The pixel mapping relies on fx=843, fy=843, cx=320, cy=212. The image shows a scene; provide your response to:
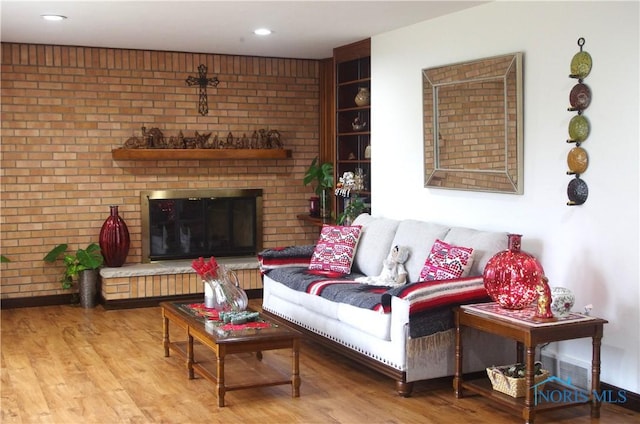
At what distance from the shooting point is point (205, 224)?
814cm

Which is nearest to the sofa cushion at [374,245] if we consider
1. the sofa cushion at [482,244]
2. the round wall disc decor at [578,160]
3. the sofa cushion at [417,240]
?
the sofa cushion at [417,240]

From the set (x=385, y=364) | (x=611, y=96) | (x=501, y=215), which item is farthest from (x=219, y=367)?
(x=611, y=96)

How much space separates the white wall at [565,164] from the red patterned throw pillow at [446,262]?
414mm

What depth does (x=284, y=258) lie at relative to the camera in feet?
20.8

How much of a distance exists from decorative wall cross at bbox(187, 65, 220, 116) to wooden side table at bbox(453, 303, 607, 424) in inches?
164

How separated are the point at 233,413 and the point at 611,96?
2610 millimetres

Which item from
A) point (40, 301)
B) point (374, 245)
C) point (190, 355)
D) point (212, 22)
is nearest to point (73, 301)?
point (40, 301)

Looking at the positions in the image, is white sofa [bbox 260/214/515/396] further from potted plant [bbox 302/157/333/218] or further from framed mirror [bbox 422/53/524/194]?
potted plant [bbox 302/157/333/218]

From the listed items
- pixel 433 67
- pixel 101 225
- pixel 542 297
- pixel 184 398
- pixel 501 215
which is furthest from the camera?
pixel 101 225

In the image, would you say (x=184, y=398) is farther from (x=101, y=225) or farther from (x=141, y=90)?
(x=141, y=90)

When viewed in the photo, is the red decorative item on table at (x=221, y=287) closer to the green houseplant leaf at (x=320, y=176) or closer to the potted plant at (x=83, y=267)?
the potted plant at (x=83, y=267)

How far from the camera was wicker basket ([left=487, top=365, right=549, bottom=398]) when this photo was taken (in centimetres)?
436

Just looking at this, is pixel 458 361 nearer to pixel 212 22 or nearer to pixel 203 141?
pixel 212 22

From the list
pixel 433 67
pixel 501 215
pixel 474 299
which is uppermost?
pixel 433 67
